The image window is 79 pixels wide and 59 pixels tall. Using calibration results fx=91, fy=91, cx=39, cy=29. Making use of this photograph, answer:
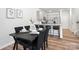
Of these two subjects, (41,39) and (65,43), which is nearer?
(65,43)

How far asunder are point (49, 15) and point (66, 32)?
42cm

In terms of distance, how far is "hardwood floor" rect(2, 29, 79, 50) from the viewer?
4.84 feet

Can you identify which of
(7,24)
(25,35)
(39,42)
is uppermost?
(7,24)

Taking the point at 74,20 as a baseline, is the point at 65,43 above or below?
below

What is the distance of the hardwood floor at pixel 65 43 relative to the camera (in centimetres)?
148

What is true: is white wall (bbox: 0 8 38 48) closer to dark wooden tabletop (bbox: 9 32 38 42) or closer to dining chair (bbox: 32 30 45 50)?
dark wooden tabletop (bbox: 9 32 38 42)

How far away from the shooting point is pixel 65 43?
5.03 feet

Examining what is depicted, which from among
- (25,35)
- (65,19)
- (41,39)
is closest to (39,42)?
(41,39)

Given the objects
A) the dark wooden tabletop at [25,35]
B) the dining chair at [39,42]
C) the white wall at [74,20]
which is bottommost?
the dining chair at [39,42]

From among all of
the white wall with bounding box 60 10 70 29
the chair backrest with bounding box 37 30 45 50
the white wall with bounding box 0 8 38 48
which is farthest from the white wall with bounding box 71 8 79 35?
the white wall with bounding box 0 8 38 48

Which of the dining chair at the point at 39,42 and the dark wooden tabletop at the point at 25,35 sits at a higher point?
the dark wooden tabletop at the point at 25,35

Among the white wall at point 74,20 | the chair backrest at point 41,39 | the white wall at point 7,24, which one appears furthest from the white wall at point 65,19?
the white wall at point 7,24

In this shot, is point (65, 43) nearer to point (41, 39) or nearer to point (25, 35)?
point (41, 39)

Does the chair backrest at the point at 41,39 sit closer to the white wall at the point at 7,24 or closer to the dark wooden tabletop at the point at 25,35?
the dark wooden tabletop at the point at 25,35
